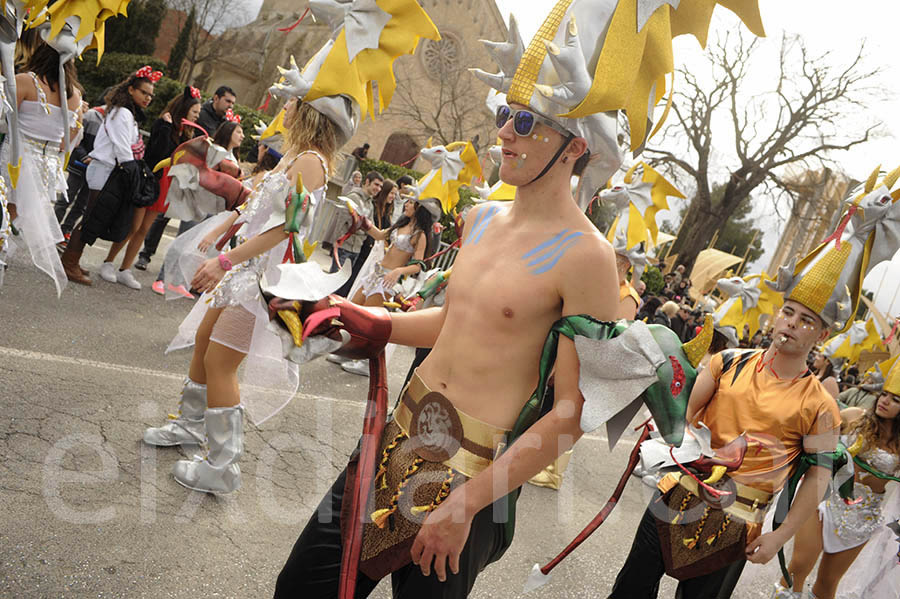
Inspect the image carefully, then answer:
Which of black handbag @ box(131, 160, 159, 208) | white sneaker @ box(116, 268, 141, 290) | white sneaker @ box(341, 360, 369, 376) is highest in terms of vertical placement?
black handbag @ box(131, 160, 159, 208)

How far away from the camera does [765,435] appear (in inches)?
130

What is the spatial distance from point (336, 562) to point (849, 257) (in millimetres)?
2773

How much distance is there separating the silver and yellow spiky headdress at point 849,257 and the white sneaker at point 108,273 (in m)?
6.03

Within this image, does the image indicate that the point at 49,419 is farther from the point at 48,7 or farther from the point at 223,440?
the point at 48,7

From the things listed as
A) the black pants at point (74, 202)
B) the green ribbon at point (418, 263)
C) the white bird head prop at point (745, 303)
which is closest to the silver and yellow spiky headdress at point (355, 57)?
the white bird head prop at point (745, 303)

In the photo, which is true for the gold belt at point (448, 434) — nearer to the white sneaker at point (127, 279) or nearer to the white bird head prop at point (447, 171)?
the white bird head prop at point (447, 171)

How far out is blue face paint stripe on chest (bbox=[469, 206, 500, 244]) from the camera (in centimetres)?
224

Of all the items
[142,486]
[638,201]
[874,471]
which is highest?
[638,201]

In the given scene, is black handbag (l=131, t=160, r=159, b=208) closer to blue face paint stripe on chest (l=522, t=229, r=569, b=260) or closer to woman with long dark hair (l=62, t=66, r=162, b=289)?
woman with long dark hair (l=62, t=66, r=162, b=289)

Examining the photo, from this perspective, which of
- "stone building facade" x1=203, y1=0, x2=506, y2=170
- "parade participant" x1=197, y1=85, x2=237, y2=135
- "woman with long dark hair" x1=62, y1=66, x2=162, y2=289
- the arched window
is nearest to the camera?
"woman with long dark hair" x1=62, y1=66, x2=162, y2=289

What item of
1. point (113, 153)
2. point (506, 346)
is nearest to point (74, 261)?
point (113, 153)

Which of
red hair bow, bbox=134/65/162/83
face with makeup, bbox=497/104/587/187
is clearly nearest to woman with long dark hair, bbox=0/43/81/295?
red hair bow, bbox=134/65/162/83

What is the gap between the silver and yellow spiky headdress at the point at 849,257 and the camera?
3432mm

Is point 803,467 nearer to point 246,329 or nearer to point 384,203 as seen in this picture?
point 246,329
